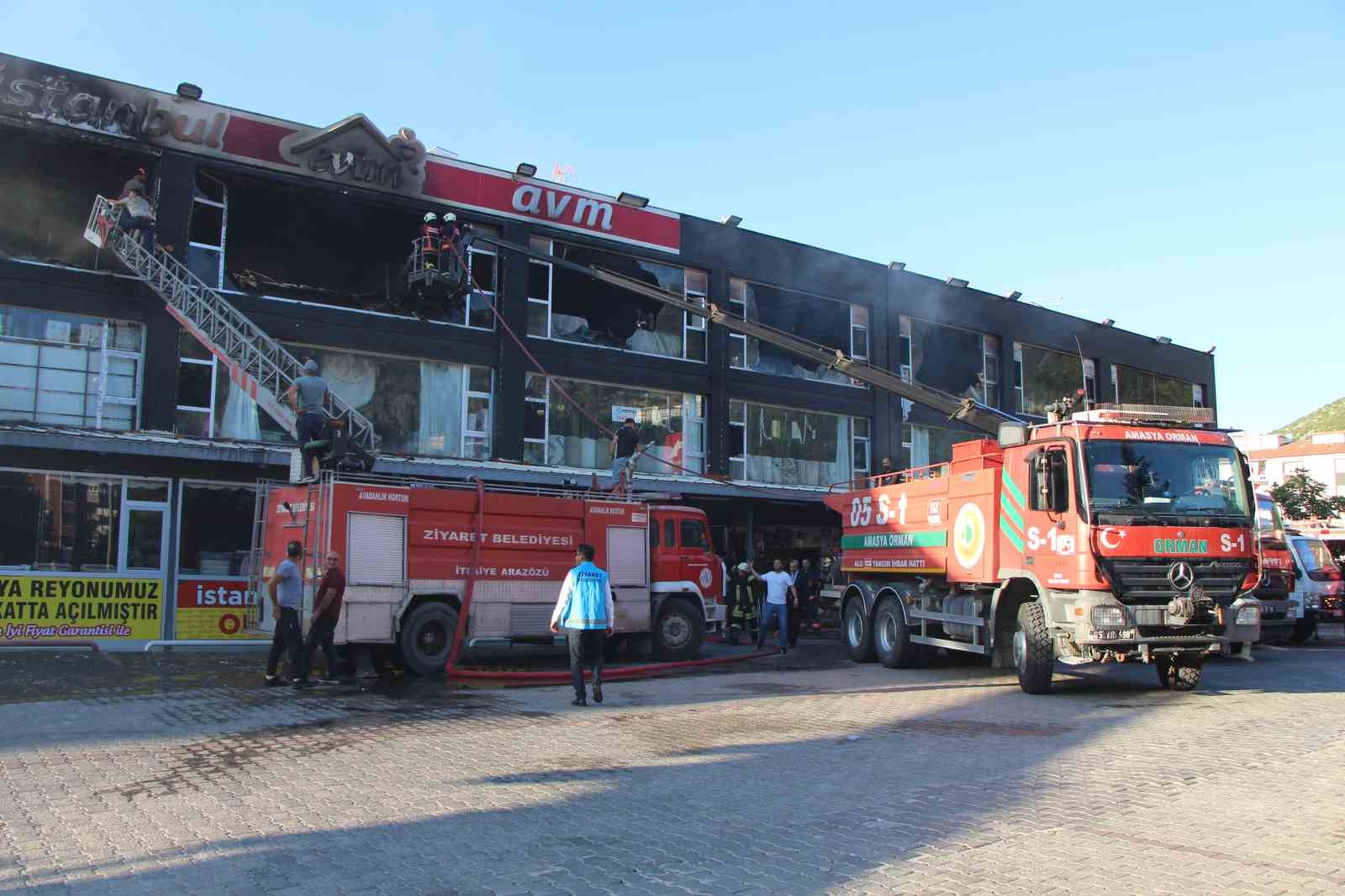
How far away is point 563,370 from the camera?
23172 millimetres

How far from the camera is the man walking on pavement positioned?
12008 mm

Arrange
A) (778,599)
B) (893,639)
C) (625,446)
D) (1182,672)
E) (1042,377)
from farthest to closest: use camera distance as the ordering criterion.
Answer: (1042,377) < (625,446) < (778,599) < (893,639) < (1182,672)

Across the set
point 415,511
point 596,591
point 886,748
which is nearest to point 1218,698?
point 886,748

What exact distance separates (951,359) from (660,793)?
1044 inches

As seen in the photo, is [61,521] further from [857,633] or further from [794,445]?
[794,445]

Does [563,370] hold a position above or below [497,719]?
above

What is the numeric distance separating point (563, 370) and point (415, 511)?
9.73 m

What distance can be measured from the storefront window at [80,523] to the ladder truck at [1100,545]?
13.8 metres

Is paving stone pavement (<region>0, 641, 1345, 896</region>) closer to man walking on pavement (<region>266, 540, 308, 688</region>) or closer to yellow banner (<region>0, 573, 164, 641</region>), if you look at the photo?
man walking on pavement (<region>266, 540, 308, 688</region>)

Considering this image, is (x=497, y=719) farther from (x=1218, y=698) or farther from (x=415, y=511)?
(x=1218, y=698)

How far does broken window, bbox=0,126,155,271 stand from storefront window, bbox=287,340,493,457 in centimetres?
419

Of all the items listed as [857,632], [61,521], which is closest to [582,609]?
[857,632]

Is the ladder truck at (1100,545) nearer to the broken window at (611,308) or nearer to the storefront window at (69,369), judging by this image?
the broken window at (611,308)

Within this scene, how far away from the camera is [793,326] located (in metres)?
27.8
